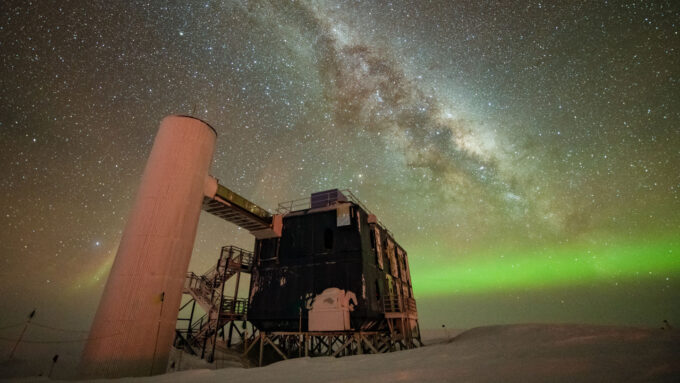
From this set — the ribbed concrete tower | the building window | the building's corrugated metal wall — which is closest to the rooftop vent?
the building's corrugated metal wall

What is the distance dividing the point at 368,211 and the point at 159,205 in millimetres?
14386

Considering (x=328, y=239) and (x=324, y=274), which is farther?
(x=328, y=239)

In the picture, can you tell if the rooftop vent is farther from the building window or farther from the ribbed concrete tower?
the ribbed concrete tower

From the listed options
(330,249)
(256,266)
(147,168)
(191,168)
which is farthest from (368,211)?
(147,168)

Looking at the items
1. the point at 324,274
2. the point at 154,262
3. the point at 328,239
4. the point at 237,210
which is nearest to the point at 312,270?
the point at 324,274

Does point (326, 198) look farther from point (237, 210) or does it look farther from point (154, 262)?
point (154, 262)

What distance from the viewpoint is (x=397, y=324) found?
75.6ft

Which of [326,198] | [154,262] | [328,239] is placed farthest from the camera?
[326,198]

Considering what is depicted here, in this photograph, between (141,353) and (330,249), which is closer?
(141,353)

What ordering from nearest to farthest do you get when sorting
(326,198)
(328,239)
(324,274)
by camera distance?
1. (324,274)
2. (328,239)
3. (326,198)

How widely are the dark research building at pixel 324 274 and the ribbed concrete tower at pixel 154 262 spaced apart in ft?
28.1

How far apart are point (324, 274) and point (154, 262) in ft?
33.6

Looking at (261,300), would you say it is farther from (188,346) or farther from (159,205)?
(159,205)

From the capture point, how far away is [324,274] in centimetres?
1822
